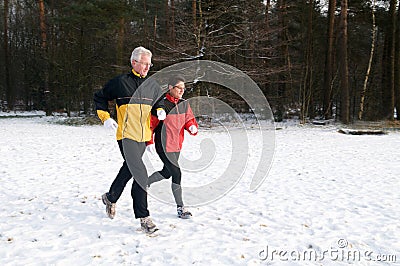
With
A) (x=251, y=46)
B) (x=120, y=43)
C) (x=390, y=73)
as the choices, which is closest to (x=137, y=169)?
(x=251, y=46)

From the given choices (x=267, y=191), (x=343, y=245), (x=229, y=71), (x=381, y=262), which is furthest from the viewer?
(x=229, y=71)

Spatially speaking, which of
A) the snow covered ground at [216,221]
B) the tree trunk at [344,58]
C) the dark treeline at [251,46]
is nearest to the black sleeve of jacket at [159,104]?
the snow covered ground at [216,221]

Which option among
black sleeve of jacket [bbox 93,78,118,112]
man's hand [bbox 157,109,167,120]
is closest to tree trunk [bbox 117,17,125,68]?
black sleeve of jacket [bbox 93,78,118,112]

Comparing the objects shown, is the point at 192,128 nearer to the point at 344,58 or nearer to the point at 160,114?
the point at 160,114

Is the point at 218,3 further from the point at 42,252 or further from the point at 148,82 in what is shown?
the point at 42,252

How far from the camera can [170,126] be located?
3807 mm

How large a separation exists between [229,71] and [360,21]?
11.0 metres

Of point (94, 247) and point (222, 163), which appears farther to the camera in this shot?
point (222, 163)

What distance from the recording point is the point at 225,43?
15.4 meters

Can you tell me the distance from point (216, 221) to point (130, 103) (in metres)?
1.81

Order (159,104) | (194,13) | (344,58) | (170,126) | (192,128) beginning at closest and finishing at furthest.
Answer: (159,104) → (170,126) → (192,128) → (194,13) → (344,58)

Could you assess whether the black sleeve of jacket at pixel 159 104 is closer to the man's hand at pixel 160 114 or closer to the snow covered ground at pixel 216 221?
the man's hand at pixel 160 114

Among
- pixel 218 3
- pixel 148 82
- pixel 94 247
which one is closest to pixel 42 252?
pixel 94 247

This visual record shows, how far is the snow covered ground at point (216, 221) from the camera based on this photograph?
306 cm
